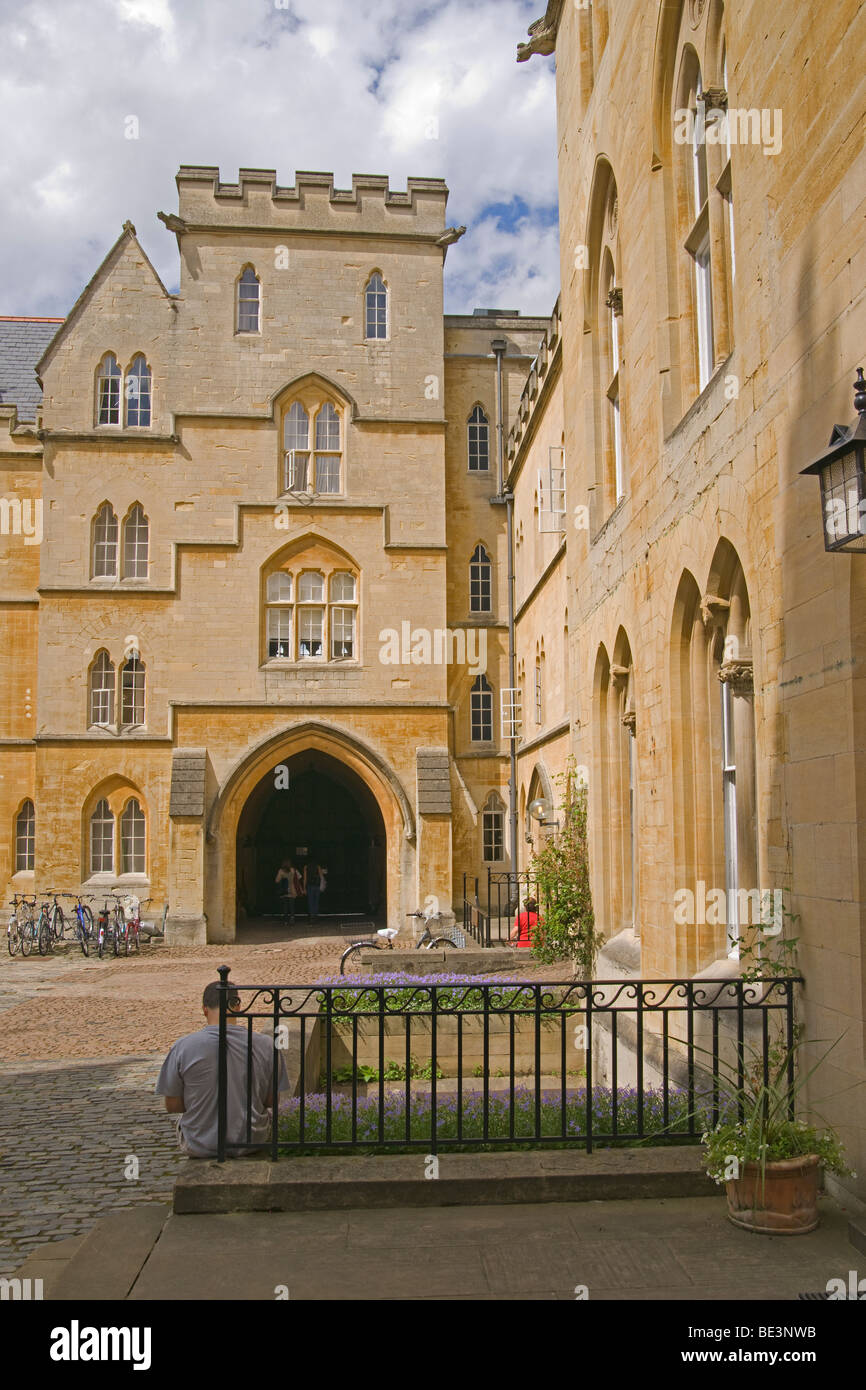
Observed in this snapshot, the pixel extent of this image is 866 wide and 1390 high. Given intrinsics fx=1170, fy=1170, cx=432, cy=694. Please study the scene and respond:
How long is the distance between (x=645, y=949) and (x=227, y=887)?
1633cm

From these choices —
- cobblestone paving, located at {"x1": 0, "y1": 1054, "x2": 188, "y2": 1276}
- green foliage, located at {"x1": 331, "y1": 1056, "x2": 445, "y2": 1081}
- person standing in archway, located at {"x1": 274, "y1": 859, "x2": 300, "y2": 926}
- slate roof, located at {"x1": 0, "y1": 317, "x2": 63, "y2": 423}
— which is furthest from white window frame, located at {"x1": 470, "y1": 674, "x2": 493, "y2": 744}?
cobblestone paving, located at {"x1": 0, "y1": 1054, "x2": 188, "y2": 1276}

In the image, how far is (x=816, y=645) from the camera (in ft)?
18.9

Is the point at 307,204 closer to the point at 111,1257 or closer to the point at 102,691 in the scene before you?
the point at 102,691

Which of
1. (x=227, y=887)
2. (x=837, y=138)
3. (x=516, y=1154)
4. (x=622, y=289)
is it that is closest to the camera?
(x=837, y=138)

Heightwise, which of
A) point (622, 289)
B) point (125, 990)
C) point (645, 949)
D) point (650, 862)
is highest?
point (622, 289)

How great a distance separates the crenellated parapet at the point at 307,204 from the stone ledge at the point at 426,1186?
949 inches

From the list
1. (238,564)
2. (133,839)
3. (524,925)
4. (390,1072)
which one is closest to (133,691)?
(133,839)

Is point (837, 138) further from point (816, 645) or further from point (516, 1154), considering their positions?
point (516, 1154)

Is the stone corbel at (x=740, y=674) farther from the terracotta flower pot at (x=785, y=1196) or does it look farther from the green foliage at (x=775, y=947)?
the terracotta flower pot at (x=785, y=1196)

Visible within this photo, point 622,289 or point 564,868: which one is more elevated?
point 622,289

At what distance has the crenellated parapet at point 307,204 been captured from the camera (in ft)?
85.3

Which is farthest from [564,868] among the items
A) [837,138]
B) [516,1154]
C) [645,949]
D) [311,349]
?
[311,349]

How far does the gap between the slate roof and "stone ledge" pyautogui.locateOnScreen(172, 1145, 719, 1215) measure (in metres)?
24.7
